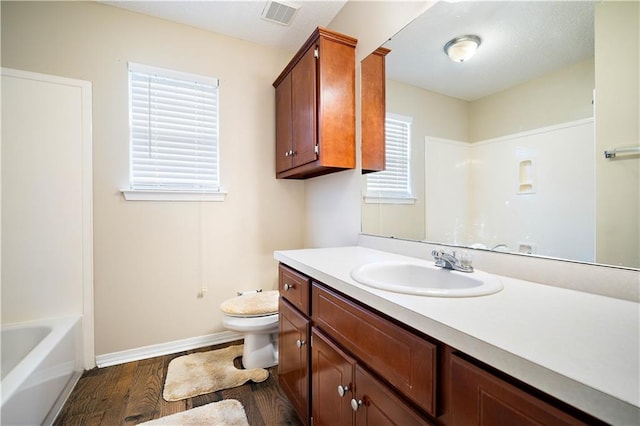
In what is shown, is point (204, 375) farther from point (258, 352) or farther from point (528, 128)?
point (528, 128)

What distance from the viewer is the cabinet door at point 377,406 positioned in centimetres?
71

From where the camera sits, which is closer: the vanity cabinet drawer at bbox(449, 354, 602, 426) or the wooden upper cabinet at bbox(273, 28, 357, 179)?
the vanity cabinet drawer at bbox(449, 354, 602, 426)

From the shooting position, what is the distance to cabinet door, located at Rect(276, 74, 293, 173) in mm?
2166

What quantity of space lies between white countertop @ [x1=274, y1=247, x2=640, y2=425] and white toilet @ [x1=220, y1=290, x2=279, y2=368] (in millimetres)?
1138

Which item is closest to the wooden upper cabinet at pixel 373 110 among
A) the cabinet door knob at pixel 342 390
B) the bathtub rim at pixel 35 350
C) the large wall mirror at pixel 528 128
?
the large wall mirror at pixel 528 128

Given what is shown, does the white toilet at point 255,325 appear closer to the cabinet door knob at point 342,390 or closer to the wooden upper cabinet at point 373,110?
the cabinet door knob at point 342,390

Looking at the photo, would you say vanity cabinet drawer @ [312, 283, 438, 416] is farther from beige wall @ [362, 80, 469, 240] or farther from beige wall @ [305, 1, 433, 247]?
beige wall @ [305, 1, 433, 247]

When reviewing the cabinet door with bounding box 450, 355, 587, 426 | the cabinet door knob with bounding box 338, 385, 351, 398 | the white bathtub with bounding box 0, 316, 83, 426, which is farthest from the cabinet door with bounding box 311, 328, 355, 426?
the white bathtub with bounding box 0, 316, 83, 426

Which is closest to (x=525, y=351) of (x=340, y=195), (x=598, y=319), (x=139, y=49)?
(x=598, y=319)

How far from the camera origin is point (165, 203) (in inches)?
84.0

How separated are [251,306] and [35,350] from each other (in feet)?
3.60

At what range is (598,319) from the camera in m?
0.63

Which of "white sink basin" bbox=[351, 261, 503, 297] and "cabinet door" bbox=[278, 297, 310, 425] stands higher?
"white sink basin" bbox=[351, 261, 503, 297]

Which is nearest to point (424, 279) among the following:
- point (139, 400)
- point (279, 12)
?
point (139, 400)
